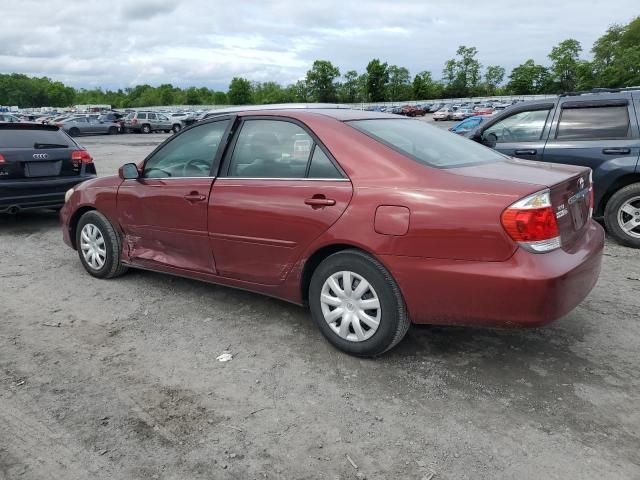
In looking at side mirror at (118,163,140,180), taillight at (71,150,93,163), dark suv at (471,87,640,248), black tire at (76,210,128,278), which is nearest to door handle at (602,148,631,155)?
dark suv at (471,87,640,248)

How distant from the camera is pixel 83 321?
4188 mm

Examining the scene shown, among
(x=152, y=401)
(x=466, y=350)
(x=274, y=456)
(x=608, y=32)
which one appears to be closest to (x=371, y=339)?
(x=466, y=350)

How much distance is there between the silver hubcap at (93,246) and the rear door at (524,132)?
4.66 m

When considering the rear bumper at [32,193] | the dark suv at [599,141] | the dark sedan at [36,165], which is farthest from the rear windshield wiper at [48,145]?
the dark suv at [599,141]

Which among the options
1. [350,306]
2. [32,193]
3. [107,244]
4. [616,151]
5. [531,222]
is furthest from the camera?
[32,193]

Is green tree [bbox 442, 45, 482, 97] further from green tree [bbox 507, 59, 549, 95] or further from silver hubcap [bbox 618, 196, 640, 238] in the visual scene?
silver hubcap [bbox 618, 196, 640, 238]

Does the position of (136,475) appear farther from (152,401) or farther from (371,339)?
(371,339)

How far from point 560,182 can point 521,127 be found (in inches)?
162

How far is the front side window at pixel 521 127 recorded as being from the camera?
22.3 feet

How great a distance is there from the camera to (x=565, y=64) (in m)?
104

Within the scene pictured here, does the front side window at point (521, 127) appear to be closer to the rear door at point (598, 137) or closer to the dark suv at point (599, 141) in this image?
the dark suv at point (599, 141)

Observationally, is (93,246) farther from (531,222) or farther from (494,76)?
(494,76)

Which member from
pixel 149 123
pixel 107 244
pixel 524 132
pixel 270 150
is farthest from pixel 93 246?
pixel 149 123

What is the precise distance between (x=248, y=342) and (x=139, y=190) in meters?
1.75
